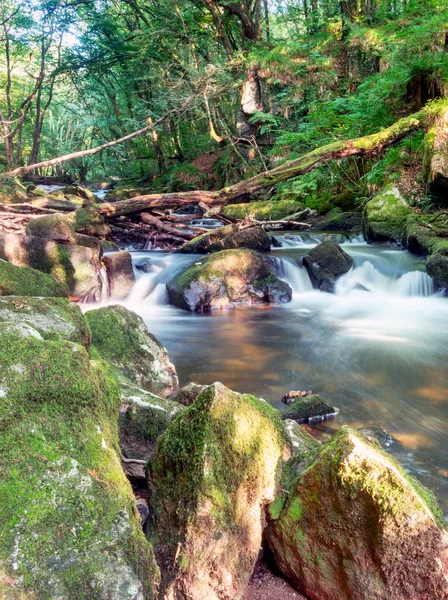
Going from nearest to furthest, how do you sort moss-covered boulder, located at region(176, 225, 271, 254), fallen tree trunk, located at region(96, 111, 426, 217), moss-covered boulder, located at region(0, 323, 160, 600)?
moss-covered boulder, located at region(0, 323, 160, 600) < moss-covered boulder, located at region(176, 225, 271, 254) < fallen tree trunk, located at region(96, 111, 426, 217)

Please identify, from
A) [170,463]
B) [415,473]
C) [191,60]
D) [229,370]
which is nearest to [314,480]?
[170,463]

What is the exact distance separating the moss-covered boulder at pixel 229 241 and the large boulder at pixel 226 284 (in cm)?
142

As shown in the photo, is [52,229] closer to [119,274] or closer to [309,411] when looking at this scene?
[119,274]

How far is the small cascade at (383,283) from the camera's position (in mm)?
8898

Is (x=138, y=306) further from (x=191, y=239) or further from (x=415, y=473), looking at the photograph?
(x=415, y=473)

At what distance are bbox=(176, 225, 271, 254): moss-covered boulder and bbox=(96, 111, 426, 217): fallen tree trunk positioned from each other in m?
1.43

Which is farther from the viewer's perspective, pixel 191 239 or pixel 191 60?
pixel 191 60

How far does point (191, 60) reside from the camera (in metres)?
Result: 19.1

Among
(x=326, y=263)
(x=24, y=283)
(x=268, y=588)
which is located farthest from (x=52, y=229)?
(x=268, y=588)

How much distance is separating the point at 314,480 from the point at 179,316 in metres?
6.26

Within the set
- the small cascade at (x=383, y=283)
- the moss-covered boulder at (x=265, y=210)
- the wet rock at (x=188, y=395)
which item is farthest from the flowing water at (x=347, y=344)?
the moss-covered boulder at (x=265, y=210)

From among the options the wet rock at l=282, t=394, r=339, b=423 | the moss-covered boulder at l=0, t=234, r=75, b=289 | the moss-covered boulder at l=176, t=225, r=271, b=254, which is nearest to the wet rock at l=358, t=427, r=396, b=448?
the wet rock at l=282, t=394, r=339, b=423

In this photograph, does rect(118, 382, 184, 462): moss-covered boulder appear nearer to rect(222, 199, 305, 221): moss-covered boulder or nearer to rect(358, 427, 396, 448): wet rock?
rect(358, 427, 396, 448): wet rock

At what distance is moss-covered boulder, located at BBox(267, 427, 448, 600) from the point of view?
69.1 inches
